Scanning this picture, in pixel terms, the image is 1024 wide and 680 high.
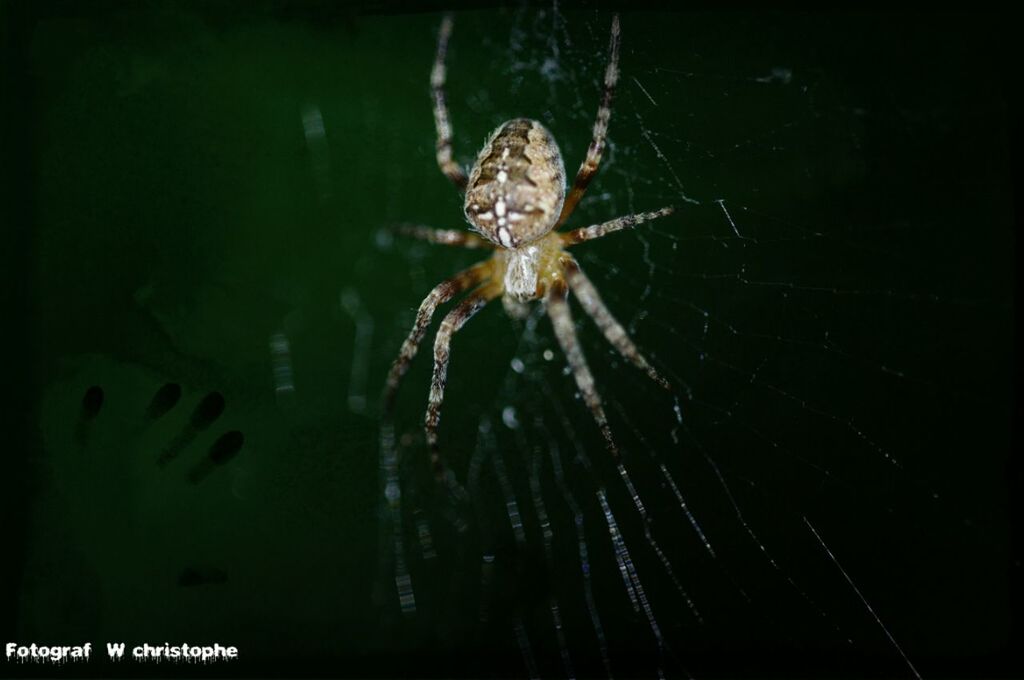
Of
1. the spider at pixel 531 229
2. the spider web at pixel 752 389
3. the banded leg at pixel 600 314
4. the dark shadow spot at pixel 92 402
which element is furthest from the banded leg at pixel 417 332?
the dark shadow spot at pixel 92 402

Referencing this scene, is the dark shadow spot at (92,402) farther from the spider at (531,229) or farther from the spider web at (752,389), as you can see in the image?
the spider at (531,229)

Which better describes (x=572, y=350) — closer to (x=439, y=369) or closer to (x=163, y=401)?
(x=439, y=369)

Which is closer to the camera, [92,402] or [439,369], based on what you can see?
[439,369]

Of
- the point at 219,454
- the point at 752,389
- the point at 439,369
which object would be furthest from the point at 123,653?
the point at 752,389

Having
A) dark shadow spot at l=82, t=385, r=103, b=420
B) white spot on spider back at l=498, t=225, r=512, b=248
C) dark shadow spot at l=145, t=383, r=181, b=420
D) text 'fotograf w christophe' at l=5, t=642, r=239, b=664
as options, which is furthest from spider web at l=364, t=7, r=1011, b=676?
dark shadow spot at l=82, t=385, r=103, b=420

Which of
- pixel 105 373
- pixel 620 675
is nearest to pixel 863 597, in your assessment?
pixel 620 675

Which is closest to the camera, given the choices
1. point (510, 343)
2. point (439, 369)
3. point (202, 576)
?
point (439, 369)
